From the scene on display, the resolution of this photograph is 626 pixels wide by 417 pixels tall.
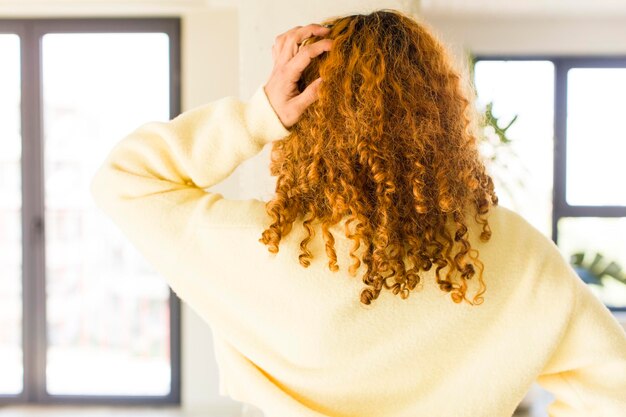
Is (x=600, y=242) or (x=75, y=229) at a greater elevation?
(x=75, y=229)

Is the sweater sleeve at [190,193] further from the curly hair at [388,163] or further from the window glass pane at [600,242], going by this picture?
the window glass pane at [600,242]

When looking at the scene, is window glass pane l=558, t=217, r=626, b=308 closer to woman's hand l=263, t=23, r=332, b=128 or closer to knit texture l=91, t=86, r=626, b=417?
knit texture l=91, t=86, r=626, b=417

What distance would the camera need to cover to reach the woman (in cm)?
70

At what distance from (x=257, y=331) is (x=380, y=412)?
0.66 feet

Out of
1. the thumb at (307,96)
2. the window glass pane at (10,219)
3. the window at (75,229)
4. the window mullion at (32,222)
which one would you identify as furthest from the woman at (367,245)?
the window glass pane at (10,219)

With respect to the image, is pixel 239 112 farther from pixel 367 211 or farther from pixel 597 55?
pixel 597 55

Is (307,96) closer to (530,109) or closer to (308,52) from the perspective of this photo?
(308,52)

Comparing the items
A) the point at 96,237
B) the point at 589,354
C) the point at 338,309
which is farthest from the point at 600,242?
the point at 338,309

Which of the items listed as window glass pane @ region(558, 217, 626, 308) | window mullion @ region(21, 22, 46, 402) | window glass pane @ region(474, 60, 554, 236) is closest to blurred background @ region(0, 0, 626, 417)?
window mullion @ region(21, 22, 46, 402)

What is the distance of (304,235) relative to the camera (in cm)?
73

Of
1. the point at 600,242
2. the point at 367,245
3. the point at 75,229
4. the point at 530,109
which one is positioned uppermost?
the point at 530,109

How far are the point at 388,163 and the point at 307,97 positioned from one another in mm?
130

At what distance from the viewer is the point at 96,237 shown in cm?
360

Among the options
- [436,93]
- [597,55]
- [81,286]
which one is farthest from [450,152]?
[597,55]
